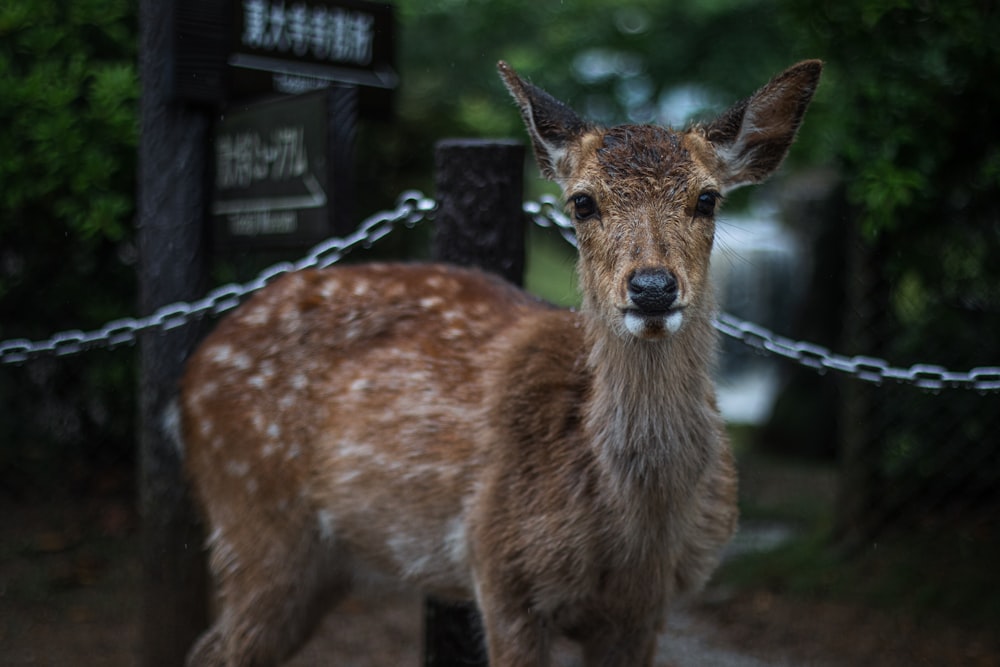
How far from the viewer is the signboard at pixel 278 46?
4.16 metres

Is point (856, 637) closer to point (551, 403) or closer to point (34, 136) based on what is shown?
point (551, 403)

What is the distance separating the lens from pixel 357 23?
4.57 metres

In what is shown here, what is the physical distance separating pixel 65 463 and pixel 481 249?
3.37 metres

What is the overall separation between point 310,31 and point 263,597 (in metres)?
2.23

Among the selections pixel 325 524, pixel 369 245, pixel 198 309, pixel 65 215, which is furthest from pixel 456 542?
pixel 65 215

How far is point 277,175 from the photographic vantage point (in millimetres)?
4180

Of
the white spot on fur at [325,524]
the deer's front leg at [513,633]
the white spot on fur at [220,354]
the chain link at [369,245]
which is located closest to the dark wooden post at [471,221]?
the chain link at [369,245]

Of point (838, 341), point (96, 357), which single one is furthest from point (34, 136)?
point (838, 341)

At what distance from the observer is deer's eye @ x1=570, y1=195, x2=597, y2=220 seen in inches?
128

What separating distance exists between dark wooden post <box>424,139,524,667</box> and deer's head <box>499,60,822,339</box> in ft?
1.27

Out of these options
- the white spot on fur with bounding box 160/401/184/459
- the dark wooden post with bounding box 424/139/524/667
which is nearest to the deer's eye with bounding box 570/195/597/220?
the dark wooden post with bounding box 424/139/524/667

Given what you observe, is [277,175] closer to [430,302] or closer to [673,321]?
[430,302]

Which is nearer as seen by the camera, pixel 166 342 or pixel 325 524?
pixel 325 524

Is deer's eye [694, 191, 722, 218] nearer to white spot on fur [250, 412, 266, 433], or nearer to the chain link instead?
the chain link
